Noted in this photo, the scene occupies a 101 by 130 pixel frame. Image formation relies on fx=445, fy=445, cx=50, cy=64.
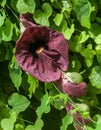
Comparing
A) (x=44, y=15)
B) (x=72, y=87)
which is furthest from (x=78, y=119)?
(x=44, y=15)

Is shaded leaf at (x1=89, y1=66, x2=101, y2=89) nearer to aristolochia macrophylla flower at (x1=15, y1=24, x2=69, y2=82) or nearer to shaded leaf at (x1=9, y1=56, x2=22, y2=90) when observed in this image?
aristolochia macrophylla flower at (x1=15, y1=24, x2=69, y2=82)

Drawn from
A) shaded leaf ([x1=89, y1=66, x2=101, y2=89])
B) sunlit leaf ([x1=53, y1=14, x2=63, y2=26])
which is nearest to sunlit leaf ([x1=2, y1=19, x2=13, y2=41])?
sunlit leaf ([x1=53, y1=14, x2=63, y2=26])

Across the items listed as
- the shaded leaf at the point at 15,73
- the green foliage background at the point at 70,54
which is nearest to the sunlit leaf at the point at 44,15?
the green foliage background at the point at 70,54

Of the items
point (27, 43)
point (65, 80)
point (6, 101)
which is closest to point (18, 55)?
point (27, 43)

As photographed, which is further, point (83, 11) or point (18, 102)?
point (18, 102)

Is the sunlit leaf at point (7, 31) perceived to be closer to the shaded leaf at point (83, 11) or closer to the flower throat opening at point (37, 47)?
the flower throat opening at point (37, 47)

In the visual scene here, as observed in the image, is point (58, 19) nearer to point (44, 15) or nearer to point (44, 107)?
point (44, 15)

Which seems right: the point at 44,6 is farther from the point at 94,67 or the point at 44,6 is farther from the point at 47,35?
the point at 94,67
